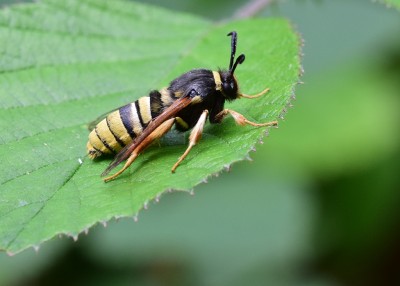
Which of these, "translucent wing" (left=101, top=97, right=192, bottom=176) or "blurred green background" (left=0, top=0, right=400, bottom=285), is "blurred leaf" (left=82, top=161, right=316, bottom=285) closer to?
"blurred green background" (left=0, top=0, right=400, bottom=285)

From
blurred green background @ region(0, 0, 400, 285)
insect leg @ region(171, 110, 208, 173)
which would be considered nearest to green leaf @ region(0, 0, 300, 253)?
insect leg @ region(171, 110, 208, 173)

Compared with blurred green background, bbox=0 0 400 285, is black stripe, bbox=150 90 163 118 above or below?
above

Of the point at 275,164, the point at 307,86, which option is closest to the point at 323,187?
the point at 275,164

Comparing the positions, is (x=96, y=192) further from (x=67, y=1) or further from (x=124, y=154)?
(x=67, y=1)

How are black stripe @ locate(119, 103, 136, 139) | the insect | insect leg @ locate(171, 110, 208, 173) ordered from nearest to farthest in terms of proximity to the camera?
insect leg @ locate(171, 110, 208, 173) < the insect < black stripe @ locate(119, 103, 136, 139)

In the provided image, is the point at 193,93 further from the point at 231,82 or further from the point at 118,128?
the point at 118,128

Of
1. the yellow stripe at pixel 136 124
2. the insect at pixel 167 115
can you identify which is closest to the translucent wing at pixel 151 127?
the insect at pixel 167 115
